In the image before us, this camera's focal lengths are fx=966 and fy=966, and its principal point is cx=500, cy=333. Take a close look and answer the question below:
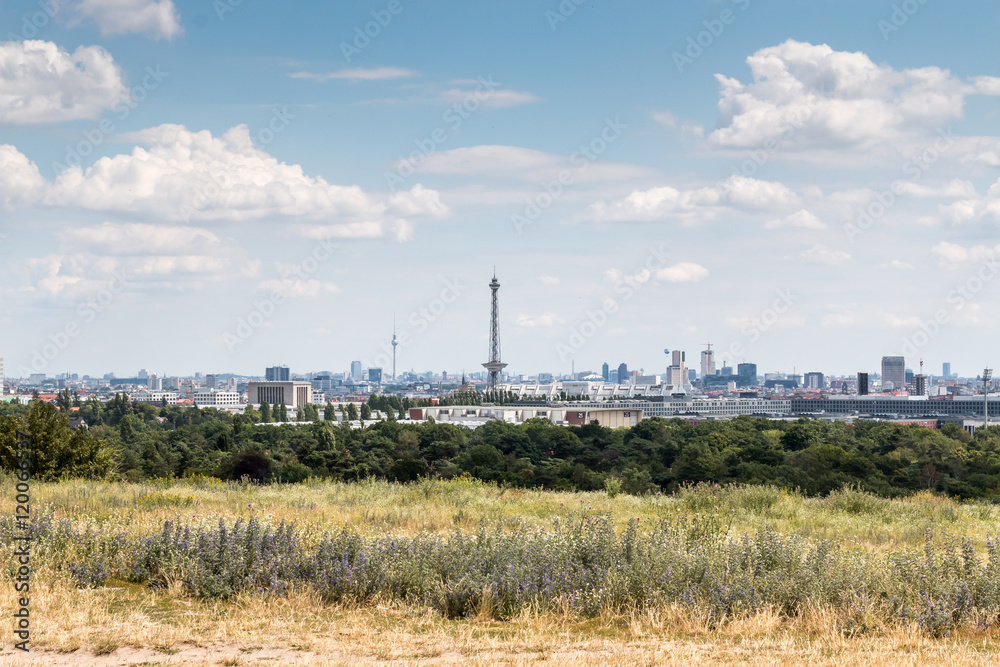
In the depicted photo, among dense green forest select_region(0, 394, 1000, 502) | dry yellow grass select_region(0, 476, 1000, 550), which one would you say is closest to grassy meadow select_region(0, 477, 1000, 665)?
dry yellow grass select_region(0, 476, 1000, 550)

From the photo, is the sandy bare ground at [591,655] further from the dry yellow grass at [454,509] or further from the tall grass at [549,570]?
the dry yellow grass at [454,509]

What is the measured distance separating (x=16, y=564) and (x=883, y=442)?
2645 inches

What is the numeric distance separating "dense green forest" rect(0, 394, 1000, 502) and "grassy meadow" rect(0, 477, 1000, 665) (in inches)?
477

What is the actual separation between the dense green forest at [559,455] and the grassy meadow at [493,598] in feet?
39.8

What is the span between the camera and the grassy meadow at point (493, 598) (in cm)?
778

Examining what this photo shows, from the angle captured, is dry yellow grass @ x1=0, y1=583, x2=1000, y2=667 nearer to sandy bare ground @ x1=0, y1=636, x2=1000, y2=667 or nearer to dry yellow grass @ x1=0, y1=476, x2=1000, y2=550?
sandy bare ground @ x1=0, y1=636, x2=1000, y2=667

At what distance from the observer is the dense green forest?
1000 inches

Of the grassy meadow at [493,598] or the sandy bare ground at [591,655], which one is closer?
the sandy bare ground at [591,655]

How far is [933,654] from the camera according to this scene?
7.59m

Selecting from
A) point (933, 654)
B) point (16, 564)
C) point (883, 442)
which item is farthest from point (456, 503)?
point (883, 442)

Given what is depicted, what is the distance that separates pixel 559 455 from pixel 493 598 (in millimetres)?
65146

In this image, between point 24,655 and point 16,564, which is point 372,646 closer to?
point 24,655

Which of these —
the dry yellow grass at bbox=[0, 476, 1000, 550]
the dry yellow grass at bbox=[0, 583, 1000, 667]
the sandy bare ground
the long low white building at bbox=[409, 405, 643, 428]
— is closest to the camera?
the sandy bare ground

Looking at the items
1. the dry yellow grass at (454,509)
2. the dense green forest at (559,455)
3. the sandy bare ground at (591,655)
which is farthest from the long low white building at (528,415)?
the sandy bare ground at (591,655)
